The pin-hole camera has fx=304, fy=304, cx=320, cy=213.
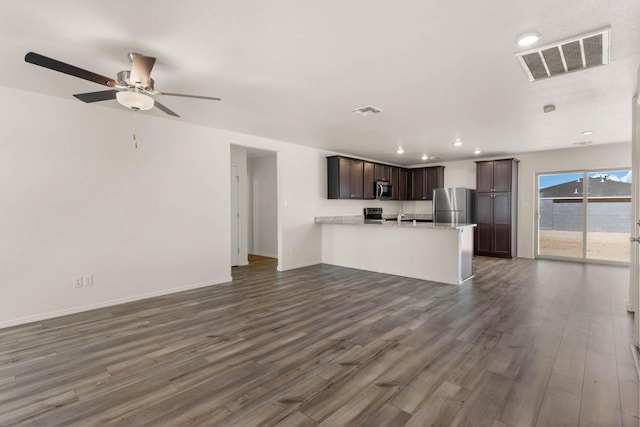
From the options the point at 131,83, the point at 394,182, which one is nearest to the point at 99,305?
the point at 131,83

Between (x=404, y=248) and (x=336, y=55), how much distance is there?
12.5ft

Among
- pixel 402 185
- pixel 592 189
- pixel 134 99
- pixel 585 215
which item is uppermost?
pixel 134 99

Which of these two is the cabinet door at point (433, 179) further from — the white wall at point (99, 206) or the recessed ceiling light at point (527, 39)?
the recessed ceiling light at point (527, 39)

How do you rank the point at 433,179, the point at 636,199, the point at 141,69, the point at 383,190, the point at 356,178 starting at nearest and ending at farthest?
the point at 141,69 → the point at 636,199 → the point at 356,178 → the point at 383,190 → the point at 433,179

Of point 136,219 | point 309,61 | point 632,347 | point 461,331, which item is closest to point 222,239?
point 136,219

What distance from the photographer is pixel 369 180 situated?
7590 millimetres

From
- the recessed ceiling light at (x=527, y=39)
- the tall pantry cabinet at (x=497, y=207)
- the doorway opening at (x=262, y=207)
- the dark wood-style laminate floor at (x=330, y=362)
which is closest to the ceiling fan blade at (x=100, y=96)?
the dark wood-style laminate floor at (x=330, y=362)

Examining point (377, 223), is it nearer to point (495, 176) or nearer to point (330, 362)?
point (495, 176)

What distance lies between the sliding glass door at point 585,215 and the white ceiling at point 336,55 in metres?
2.76

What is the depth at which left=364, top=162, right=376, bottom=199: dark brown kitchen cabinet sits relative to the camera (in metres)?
7.46

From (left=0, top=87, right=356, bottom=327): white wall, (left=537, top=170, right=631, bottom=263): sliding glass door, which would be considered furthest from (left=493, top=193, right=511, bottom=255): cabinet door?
(left=0, top=87, right=356, bottom=327): white wall

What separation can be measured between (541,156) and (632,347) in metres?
5.71

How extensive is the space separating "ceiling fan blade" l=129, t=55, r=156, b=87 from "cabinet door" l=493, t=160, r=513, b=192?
7.43 m

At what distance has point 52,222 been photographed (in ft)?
11.5
